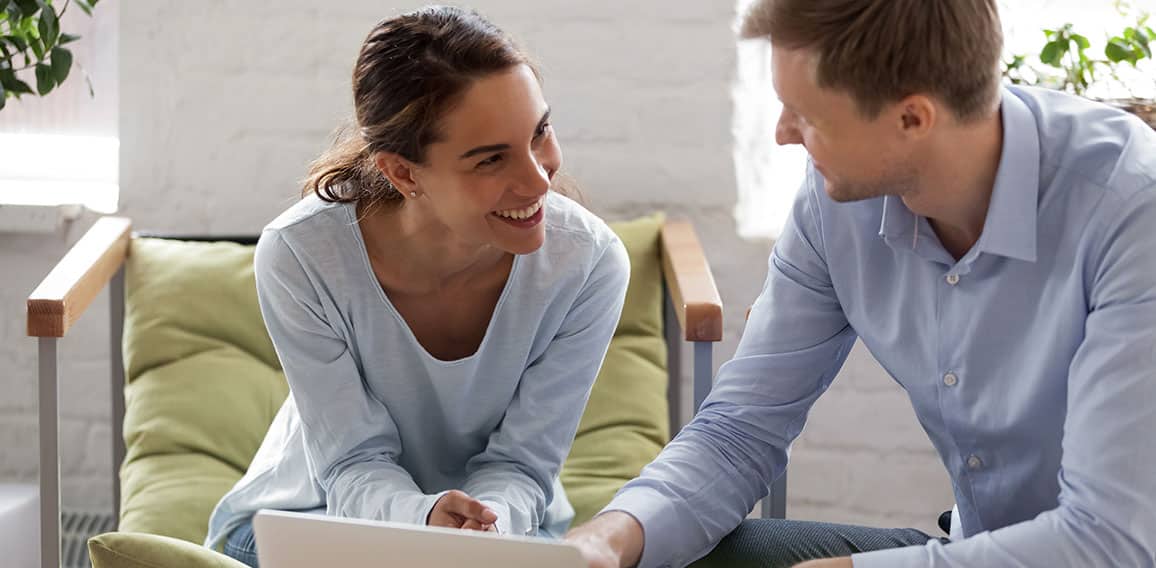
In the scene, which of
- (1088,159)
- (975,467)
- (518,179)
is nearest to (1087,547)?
(975,467)

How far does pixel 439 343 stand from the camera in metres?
1.60

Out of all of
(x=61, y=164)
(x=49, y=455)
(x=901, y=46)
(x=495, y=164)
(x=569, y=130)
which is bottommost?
(x=49, y=455)

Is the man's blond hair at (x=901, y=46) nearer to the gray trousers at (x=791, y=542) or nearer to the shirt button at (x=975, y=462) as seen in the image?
the shirt button at (x=975, y=462)

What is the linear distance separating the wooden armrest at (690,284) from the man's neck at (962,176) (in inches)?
21.7

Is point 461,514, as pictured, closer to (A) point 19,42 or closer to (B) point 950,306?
(B) point 950,306

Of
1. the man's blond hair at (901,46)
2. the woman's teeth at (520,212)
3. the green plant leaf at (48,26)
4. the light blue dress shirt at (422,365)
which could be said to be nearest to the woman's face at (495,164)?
the woman's teeth at (520,212)

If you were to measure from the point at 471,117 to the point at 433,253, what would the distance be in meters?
0.22

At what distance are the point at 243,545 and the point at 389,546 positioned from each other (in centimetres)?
65

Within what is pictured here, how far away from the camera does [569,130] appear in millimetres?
2254

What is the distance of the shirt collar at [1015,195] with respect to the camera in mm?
1168

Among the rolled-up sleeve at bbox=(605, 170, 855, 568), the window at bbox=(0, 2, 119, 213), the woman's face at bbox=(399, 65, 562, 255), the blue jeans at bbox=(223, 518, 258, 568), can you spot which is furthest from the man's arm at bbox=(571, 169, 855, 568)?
the window at bbox=(0, 2, 119, 213)

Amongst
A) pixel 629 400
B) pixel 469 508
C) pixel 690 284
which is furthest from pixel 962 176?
pixel 629 400

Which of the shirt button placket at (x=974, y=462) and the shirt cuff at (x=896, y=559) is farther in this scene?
the shirt button placket at (x=974, y=462)

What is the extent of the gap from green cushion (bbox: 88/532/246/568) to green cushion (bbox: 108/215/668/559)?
2.42ft
